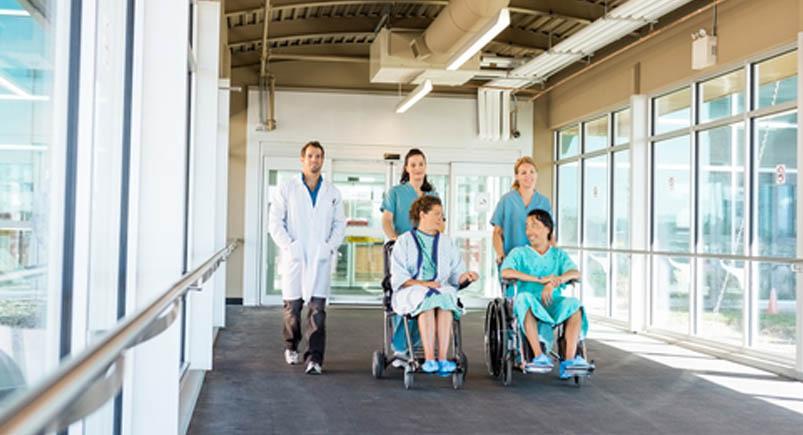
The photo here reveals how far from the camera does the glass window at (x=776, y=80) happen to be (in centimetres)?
705

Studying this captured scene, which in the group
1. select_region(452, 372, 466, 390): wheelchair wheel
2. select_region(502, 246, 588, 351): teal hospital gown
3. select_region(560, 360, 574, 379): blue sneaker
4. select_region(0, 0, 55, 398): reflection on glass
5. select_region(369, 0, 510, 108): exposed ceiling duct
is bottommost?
select_region(452, 372, 466, 390): wheelchair wheel

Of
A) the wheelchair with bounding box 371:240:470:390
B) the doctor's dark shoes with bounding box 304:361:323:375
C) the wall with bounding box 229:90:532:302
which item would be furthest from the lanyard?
the wall with bounding box 229:90:532:302

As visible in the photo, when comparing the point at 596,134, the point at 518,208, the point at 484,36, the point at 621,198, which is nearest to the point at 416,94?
the point at 596,134

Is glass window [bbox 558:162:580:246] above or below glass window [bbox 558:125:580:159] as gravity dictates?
below

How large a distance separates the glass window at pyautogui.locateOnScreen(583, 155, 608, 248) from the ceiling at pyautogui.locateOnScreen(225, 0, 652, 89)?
5.40ft

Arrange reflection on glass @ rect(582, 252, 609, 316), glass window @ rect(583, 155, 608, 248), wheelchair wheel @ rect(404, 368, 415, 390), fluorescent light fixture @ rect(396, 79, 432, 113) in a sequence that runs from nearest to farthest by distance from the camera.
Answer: wheelchair wheel @ rect(404, 368, 415, 390), fluorescent light fixture @ rect(396, 79, 432, 113), reflection on glass @ rect(582, 252, 609, 316), glass window @ rect(583, 155, 608, 248)

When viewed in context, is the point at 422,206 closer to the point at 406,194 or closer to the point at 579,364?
the point at 406,194

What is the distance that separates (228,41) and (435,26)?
337 cm

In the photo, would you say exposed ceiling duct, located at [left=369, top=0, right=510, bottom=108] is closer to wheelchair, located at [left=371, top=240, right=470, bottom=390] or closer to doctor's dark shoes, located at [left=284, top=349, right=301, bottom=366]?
wheelchair, located at [left=371, top=240, right=470, bottom=390]

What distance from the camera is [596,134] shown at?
1130cm

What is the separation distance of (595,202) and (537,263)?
229 inches

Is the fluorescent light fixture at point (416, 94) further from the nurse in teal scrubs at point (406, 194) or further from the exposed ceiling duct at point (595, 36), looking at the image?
the nurse in teal scrubs at point (406, 194)

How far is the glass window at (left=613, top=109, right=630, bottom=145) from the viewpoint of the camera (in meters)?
10.3

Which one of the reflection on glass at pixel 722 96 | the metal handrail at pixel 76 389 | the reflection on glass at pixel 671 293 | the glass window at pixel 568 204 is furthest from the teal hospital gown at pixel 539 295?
the glass window at pixel 568 204
